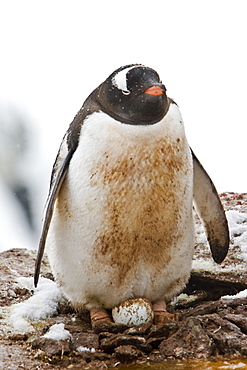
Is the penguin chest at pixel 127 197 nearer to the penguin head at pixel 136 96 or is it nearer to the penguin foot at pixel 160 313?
the penguin head at pixel 136 96

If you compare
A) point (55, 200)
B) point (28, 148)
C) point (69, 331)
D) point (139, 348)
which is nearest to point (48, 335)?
point (69, 331)

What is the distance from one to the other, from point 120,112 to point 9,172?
641cm

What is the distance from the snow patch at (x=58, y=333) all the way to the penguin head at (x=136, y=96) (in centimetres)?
101

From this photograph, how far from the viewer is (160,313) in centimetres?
297

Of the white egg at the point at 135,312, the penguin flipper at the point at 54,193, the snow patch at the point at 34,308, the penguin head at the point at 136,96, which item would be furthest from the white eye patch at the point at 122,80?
the snow patch at the point at 34,308

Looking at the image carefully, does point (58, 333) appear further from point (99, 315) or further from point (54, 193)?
point (54, 193)

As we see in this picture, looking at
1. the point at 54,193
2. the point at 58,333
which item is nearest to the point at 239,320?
the point at 58,333

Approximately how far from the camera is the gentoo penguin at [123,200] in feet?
8.93

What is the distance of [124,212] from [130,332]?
554 millimetres

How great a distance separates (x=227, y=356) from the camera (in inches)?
94.5

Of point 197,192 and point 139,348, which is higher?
point 197,192

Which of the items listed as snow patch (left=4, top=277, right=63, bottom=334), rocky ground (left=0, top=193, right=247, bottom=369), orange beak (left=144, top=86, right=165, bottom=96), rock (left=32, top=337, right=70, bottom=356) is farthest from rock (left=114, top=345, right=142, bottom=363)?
orange beak (left=144, top=86, right=165, bottom=96)

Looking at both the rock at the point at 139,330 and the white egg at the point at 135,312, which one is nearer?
the rock at the point at 139,330

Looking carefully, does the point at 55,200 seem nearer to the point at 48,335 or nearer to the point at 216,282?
the point at 48,335
